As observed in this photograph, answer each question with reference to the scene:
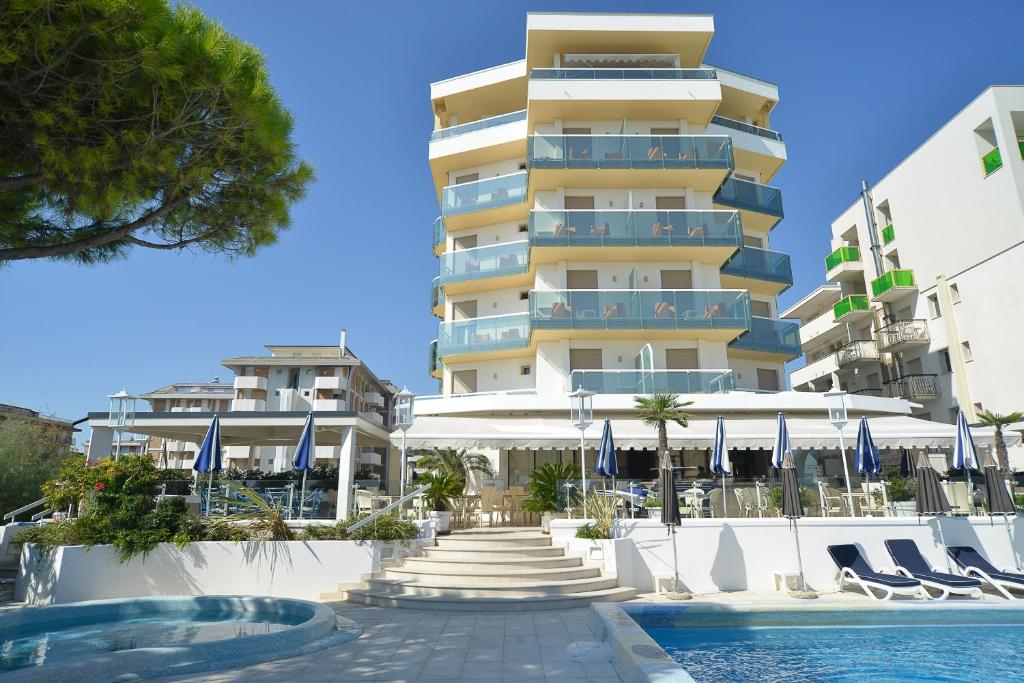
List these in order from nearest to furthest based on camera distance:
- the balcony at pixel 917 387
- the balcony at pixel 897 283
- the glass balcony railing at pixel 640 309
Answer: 1. the glass balcony railing at pixel 640 309
2. the balcony at pixel 917 387
3. the balcony at pixel 897 283

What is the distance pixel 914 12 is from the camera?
1506cm

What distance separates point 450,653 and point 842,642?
6478 millimetres

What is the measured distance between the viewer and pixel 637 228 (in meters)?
25.9

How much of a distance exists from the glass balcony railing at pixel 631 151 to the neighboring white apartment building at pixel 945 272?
13549mm

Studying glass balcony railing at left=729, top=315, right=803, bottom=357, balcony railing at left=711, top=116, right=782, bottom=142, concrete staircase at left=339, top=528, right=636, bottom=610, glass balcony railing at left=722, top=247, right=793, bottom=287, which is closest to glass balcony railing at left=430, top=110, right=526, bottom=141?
balcony railing at left=711, top=116, right=782, bottom=142

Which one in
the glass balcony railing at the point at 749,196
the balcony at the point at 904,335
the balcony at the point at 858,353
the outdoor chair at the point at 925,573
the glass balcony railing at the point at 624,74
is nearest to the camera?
the outdoor chair at the point at 925,573

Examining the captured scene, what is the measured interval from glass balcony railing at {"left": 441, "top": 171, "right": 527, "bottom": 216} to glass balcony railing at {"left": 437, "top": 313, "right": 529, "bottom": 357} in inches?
218

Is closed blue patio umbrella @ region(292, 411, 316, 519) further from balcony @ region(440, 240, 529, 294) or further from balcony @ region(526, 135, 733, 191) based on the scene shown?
balcony @ region(526, 135, 733, 191)

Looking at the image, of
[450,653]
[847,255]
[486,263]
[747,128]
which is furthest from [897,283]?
[450,653]

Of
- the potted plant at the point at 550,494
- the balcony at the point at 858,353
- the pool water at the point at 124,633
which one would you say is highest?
the balcony at the point at 858,353

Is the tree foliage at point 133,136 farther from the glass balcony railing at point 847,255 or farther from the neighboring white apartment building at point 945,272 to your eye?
the glass balcony railing at point 847,255

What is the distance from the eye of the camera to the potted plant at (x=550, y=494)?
1704cm

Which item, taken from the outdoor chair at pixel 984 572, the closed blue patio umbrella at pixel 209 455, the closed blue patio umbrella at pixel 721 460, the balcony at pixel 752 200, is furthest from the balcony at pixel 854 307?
the closed blue patio umbrella at pixel 209 455

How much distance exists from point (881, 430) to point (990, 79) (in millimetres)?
23094
